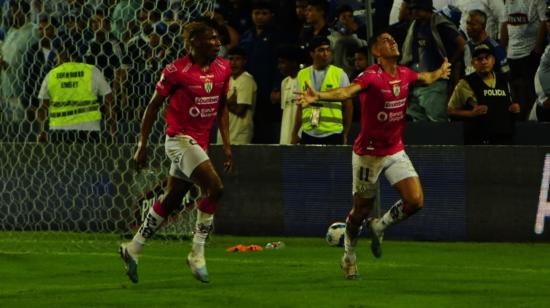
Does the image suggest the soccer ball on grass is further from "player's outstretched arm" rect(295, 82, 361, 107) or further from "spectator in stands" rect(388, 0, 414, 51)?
"player's outstretched arm" rect(295, 82, 361, 107)

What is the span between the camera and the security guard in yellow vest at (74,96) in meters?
17.7

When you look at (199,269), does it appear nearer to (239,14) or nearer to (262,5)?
(262,5)

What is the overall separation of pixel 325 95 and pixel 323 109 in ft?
18.5

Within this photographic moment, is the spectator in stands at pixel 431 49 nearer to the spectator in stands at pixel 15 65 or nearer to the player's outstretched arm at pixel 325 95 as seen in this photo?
the spectator in stands at pixel 15 65

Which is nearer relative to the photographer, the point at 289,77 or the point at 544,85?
the point at 544,85

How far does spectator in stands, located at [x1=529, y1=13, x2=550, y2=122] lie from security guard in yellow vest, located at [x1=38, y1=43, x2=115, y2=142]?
5.55 metres

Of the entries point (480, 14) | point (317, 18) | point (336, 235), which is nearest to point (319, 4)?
point (317, 18)

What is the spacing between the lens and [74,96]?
17969mm

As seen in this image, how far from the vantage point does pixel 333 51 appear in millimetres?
18500

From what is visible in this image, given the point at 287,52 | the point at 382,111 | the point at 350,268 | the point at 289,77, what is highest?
the point at 382,111

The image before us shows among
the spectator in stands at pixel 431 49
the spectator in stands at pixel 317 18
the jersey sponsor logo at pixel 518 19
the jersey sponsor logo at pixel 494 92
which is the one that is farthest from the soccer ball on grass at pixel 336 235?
the jersey sponsor logo at pixel 518 19

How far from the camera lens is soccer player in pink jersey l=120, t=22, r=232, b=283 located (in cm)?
1211

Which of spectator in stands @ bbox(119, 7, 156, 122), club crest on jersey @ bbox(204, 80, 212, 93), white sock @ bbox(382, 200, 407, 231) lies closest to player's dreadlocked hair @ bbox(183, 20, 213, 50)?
club crest on jersey @ bbox(204, 80, 212, 93)

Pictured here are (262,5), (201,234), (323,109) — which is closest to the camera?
(201,234)
